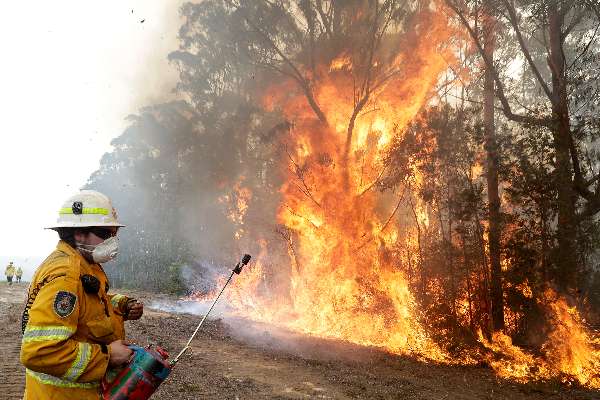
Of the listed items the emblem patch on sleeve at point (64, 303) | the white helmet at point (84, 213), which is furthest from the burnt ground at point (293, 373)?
the emblem patch on sleeve at point (64, 303)

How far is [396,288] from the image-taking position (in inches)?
527

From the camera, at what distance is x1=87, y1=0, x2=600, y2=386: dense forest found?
10.7 m

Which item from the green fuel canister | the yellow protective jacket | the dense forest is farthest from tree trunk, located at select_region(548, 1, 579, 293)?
the yellow protective jacket

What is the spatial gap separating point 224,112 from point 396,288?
62.1ft

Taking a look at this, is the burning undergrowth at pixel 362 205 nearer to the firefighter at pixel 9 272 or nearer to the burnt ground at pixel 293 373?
the burnt ground at pixel 293 373

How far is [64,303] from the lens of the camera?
2.67 metres

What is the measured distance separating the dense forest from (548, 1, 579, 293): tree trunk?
0.11 feet

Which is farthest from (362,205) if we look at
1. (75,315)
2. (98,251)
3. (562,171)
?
(75,315)

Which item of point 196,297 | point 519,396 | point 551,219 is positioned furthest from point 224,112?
point 519,396

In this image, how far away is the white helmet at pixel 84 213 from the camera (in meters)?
3.13

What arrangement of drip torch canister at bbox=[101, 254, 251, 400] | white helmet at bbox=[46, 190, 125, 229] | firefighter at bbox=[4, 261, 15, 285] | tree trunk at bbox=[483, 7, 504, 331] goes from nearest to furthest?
drip torch canister at bbox=[101, 254, 251, 400] < white helmet at bbox=[46, 190, 125, 229] < tree trunk at bbox=[483, 7, 504, 331] < firefighter at bbox=[4, 261, 15, 285]

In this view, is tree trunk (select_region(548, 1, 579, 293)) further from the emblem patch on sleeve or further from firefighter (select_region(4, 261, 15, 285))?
Result: firefighter (select_region(4, 261, 15, 285))

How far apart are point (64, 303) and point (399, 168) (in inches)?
508

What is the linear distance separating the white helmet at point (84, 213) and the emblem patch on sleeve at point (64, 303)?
1.96 feet
